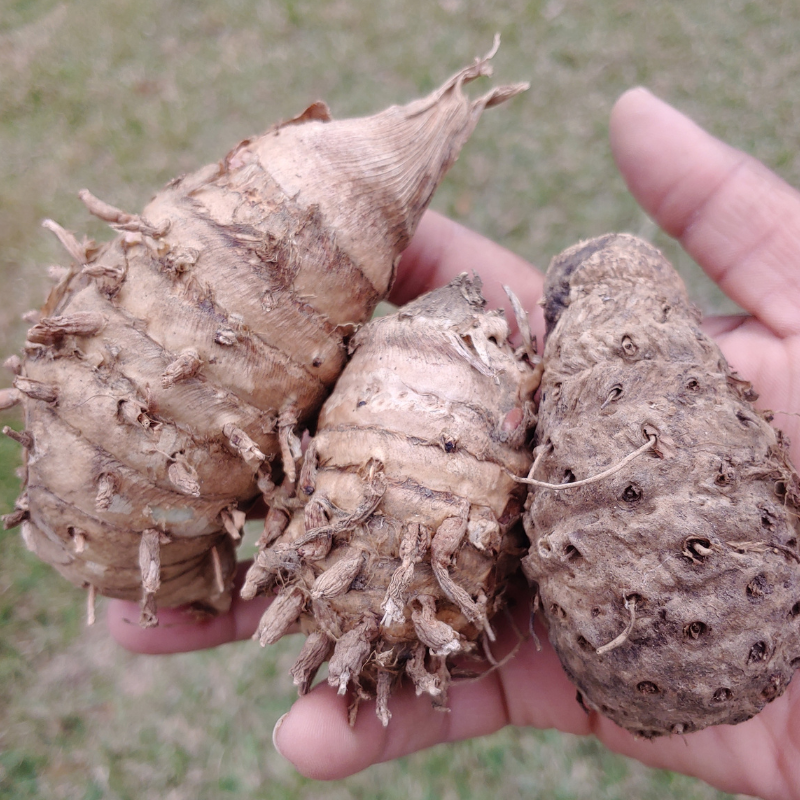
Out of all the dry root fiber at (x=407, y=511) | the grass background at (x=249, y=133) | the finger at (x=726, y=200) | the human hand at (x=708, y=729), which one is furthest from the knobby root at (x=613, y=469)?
the grass background at (x=249, y=133)

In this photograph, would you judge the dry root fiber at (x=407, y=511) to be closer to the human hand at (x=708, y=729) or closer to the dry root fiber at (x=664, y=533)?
the dry root fiber at (x=664, y=533)

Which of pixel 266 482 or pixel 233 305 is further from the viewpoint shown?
pixel 266 482

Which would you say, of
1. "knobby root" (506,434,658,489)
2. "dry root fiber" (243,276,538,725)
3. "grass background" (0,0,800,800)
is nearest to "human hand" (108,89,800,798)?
"dry root fiber" (243,276,538,725)

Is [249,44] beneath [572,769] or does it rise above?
above

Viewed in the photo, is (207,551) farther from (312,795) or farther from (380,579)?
(312,795)

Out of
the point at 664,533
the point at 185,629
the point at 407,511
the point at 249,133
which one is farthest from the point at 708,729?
the point at 249,133

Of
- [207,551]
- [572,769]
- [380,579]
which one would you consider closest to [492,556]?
[380,579]
